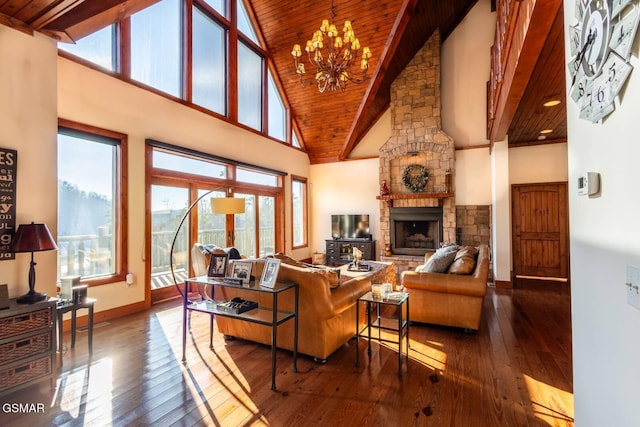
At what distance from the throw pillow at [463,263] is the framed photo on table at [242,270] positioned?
2352 millimetres

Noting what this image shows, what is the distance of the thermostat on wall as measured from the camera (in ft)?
4.03

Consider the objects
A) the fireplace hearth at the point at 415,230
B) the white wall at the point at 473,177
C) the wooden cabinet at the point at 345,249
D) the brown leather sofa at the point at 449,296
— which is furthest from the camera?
the wooden cabinet at the point at 345,249

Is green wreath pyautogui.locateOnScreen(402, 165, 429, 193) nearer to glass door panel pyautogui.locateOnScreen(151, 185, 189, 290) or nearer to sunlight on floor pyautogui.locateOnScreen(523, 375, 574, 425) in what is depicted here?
glass door panel pyautogui.locateOnScreen(151, 185, 189, 290)

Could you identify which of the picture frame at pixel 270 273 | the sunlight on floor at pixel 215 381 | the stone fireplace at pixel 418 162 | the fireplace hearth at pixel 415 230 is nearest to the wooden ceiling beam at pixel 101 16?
the picture frame at pixel 270 273

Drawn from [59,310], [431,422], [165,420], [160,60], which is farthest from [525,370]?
[160,60]

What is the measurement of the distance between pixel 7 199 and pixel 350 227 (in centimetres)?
→ 644

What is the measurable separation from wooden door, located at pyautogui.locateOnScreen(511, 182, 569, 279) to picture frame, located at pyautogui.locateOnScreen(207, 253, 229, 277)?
6.16m

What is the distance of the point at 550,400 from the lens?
7.52 ft

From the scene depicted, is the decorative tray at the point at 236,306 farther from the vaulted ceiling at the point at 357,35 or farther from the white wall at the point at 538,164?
the white wall at the point at 538,164

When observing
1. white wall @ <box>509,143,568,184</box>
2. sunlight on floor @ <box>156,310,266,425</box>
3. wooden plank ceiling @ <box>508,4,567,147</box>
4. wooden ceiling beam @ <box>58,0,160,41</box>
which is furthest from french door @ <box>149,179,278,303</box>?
white wall @ <box>509,143,568,184</box>

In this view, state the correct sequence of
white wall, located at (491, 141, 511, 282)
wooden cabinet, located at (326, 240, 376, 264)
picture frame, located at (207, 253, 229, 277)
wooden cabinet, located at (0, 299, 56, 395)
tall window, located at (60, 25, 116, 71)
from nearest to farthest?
wooden cabinet, located at (0, 299, 56, 395)
picture frame, located at (207, 253, 229, 277)
tall window, located at (60, 25, 116, 71)
white wall, located at (491, 141, 511, 282)
wooden cabinet, located at (326, 240, 376, 264)

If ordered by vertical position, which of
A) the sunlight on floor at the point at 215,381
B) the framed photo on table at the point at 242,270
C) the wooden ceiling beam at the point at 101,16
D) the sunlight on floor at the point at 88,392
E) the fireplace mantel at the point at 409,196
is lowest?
the sunlight on floor at the point at 215,381

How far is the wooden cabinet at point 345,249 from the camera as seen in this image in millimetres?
7688

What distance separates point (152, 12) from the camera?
4879 mm
